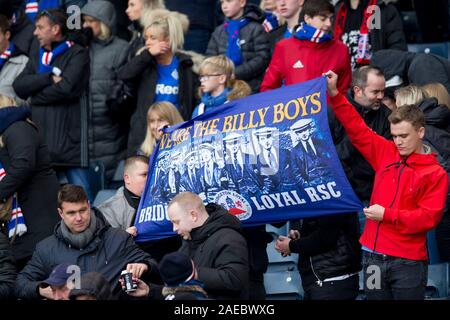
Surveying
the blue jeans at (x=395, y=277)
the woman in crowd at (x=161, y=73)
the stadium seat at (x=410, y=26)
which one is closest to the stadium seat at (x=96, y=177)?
the woman in crowd at (x=161, y=73)

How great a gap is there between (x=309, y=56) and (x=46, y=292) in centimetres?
364

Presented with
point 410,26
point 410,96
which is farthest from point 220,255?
point 410,26

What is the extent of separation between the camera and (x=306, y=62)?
1147 centimetres

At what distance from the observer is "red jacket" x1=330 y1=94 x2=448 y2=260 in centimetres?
882

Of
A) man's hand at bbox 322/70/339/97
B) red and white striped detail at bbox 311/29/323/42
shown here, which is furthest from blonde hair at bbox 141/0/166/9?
man's hand at bbox 322/70/339/97

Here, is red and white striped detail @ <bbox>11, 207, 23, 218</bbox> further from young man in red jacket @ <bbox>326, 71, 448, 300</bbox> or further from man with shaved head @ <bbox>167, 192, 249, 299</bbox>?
young man in red jacket @ <bbox>326, 71, 448, 300</bbox>

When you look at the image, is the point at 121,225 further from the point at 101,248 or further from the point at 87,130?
the point at 87,130

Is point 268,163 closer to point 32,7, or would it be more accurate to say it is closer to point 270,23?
point 270,23

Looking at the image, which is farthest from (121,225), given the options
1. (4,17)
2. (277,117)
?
(4,17)

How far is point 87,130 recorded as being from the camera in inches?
510

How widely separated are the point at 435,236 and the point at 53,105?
4214mm

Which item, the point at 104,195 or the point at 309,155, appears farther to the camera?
the point at 104,195

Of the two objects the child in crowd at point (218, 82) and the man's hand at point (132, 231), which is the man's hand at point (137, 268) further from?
the child in crowd at point (218, 82)

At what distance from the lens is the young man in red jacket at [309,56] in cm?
1145
